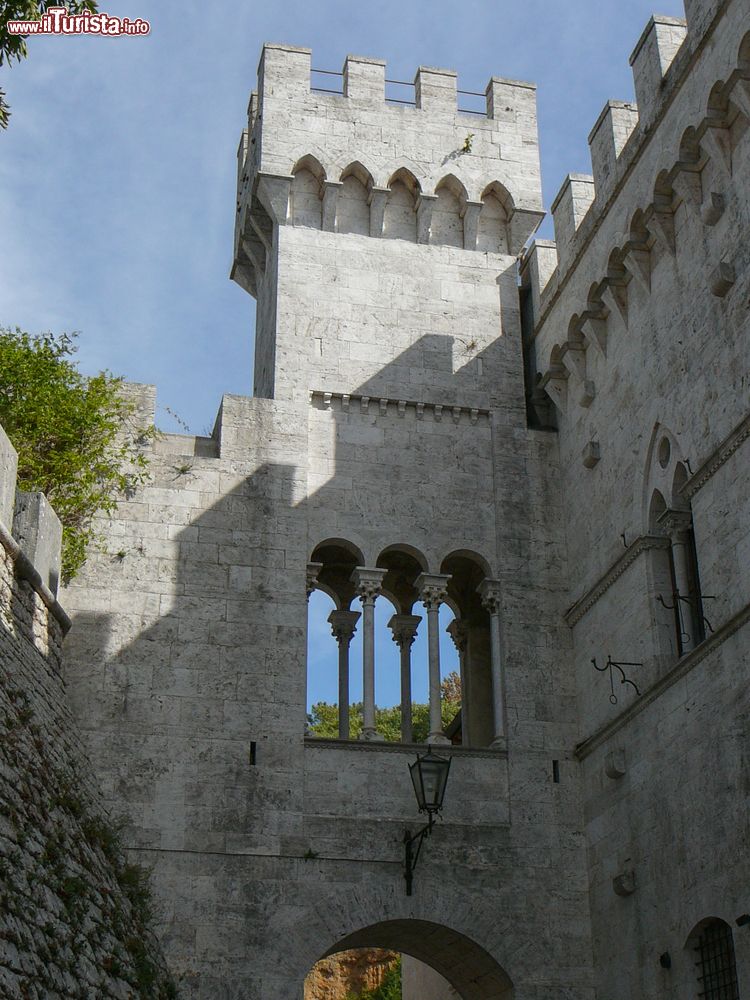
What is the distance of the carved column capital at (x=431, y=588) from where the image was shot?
17.3 metres

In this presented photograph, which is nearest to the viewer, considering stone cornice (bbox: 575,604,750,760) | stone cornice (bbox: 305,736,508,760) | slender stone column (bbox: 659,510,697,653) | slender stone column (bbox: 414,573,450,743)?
stone cornice (bbox: 575,604,750,760)

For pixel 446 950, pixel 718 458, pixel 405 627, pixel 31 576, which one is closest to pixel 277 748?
pixel 446 950

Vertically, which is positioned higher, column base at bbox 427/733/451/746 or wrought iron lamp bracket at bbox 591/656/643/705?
wrought iron lamp bracket at bbox 591/656/643/705

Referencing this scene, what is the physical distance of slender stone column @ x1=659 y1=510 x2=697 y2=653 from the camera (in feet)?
47.5

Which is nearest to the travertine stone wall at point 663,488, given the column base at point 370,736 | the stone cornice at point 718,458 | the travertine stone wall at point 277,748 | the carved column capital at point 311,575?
the stone cornice at point 718,458

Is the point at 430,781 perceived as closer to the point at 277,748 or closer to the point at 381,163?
the point at 277,748

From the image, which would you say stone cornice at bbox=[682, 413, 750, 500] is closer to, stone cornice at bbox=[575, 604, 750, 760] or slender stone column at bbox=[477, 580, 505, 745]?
stone cornice at bbox=[575, 604, 750, 760]

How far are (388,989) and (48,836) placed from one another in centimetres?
2342

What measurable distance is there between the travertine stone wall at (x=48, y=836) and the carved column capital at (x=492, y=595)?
17.5 feet

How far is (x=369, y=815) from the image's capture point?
15.8m

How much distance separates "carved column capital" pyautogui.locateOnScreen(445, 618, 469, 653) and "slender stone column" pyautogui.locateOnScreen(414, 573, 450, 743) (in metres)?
2.20

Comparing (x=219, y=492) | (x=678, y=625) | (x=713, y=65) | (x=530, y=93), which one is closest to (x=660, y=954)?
(x=678, y=625)

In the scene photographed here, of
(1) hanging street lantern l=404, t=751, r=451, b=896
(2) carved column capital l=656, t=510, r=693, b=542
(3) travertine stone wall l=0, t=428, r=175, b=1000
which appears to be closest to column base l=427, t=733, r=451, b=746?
(1) hanging street lantern l=404, t=751, r=451, b=896

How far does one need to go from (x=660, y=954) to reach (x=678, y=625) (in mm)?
3490
